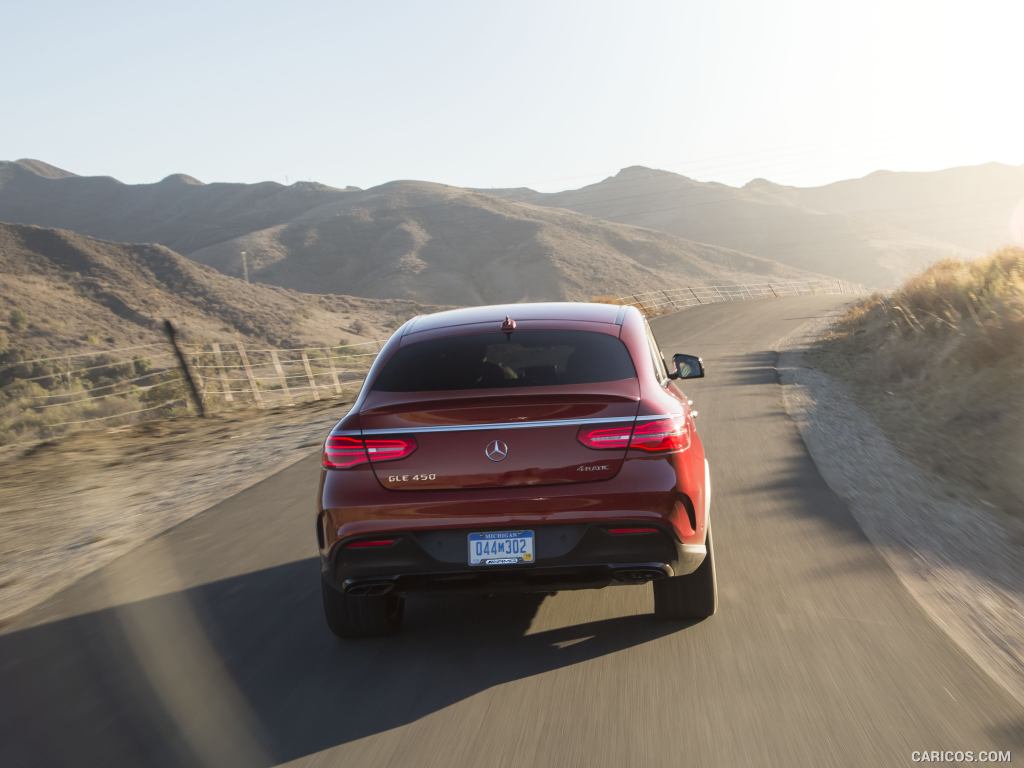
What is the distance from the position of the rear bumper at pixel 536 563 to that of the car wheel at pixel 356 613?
50cm

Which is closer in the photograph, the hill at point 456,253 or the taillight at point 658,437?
the taillight at point 658,437

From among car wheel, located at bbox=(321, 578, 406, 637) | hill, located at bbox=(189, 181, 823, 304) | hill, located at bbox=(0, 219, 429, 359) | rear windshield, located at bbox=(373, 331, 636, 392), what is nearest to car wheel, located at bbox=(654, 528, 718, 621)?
rear windshield, located at bbox=(373, 331, 636, 392)

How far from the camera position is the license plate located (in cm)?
445

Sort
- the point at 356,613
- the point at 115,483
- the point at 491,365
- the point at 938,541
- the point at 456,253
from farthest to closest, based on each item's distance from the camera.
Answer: the point at 456,253, the point at 115,483, the point at 938,541, the point at 356,613, the point at 491,365

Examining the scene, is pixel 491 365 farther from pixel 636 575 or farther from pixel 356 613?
pixel 356 613

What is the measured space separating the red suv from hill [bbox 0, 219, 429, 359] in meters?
45.7

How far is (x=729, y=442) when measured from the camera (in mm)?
11102

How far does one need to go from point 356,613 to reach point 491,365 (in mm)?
1460

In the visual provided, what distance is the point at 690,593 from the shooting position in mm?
5031

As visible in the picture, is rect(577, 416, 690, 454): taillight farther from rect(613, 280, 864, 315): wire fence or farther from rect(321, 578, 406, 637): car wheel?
rect(613, 280, 864, 315): wire fence

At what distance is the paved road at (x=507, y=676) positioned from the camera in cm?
375

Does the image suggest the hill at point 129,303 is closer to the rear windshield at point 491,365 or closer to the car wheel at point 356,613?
the car wheel at point 356,613

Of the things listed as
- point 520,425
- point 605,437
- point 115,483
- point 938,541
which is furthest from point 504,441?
point 115,483

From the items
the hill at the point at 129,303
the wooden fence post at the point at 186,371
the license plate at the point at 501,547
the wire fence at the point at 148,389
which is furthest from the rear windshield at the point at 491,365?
the hill at the point at 129,303
